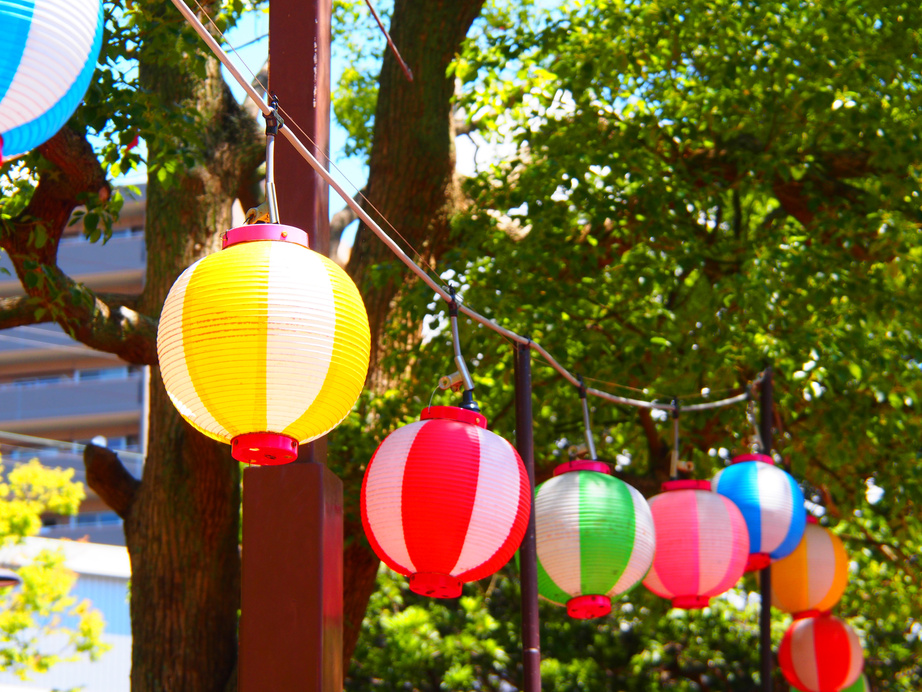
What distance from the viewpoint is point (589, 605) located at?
4996mm

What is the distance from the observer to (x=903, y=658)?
545 inches

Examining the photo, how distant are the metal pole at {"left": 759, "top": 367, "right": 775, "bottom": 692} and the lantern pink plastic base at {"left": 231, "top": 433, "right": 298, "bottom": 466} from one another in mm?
4753

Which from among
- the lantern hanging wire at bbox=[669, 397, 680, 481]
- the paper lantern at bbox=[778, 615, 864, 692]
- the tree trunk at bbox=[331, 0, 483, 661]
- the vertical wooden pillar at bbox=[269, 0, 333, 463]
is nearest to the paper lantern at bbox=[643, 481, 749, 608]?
the lantern hanging wire at bbox=[669, 397, 680, 481]

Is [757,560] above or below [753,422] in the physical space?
below

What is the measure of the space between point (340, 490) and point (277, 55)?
1.80m

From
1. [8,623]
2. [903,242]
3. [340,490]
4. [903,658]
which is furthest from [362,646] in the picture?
[340,490]

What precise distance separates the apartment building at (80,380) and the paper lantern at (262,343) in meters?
35.1

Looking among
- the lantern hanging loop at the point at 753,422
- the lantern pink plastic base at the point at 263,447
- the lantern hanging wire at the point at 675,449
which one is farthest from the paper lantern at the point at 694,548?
the lantern pink plastic base at the point at 263,447

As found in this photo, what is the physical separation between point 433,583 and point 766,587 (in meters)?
4.15

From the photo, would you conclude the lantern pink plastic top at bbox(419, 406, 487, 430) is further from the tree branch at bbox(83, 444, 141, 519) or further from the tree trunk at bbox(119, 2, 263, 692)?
the tree branch at bbox(83, 444, 141, 519)

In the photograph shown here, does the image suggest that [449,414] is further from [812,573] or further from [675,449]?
[812,573]

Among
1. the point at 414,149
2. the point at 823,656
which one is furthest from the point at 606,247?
the point at 823,656

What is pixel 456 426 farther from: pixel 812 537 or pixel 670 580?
pixel 812 537

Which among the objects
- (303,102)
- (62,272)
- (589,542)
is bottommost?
(589,542)
